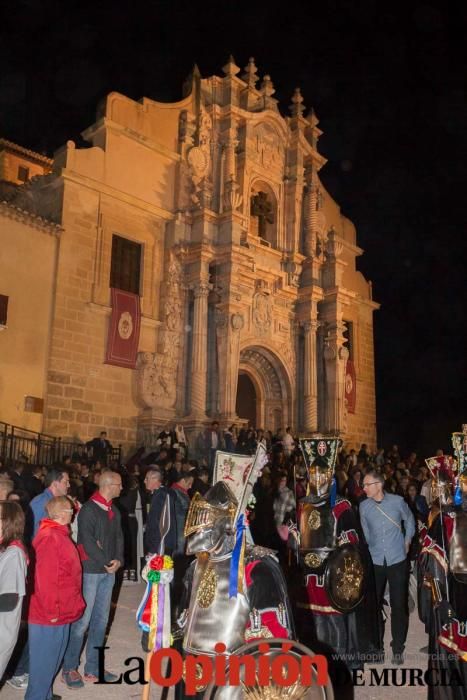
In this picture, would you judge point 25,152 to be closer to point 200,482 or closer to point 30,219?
point 30,219

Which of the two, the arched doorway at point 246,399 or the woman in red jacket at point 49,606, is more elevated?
the arched doorway at point 246,399

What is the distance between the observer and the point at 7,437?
15.0 metres

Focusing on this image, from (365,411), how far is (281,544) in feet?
57.1

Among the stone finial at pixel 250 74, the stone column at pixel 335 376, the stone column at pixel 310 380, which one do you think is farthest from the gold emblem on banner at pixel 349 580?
the stone finial at pixel 250 74

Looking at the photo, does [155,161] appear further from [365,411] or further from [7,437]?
[365,411]

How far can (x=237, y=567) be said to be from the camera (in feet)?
11.7

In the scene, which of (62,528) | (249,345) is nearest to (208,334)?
(249,345)

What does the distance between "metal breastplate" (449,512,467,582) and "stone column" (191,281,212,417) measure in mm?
15642

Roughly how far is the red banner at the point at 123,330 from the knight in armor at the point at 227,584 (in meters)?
15.3

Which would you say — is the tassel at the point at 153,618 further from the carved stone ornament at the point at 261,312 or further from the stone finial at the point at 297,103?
the stone finial at the point at 297,103

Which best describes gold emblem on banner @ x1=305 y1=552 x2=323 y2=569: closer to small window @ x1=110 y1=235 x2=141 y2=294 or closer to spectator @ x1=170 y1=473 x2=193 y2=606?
spectator @ x1=170 y1=473 x2=193 y2=606

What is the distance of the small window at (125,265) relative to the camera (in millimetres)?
19750

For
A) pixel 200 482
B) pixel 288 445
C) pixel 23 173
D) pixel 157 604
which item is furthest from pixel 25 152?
pixel 157 604

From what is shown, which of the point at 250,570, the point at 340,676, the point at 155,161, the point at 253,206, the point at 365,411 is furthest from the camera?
the point at 365,411
